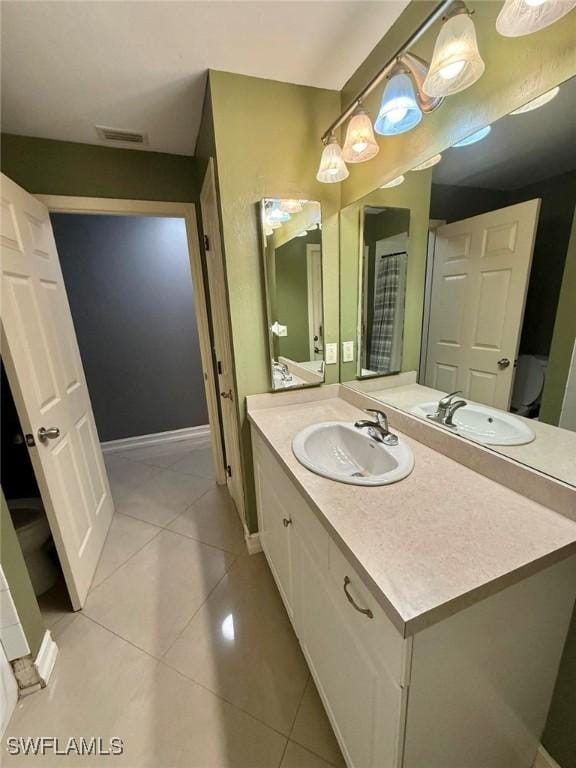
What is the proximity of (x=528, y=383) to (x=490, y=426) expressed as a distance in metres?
0.18

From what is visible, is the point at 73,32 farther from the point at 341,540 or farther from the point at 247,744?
the point at 247,744

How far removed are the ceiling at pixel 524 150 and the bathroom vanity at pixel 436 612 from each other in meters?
0.86

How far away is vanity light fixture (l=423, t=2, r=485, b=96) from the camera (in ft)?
2.52

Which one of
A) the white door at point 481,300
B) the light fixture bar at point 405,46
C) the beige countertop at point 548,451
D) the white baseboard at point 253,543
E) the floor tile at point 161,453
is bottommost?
the floor tile at point 161,453

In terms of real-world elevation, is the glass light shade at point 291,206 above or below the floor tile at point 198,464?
above

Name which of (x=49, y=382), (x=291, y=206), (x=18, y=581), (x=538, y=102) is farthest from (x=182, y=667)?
(x=538, y=102)

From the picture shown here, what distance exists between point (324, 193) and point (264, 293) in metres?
0.59

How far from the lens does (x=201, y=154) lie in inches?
68.0

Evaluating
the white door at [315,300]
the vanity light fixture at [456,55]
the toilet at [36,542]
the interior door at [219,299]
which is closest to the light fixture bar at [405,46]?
the vanity light fixture at [456,55]

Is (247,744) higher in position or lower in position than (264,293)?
lower

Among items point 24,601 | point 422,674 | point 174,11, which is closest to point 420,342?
point 422,674

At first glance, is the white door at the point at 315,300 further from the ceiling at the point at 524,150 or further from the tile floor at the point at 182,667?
the tile floor at the point at 182,667

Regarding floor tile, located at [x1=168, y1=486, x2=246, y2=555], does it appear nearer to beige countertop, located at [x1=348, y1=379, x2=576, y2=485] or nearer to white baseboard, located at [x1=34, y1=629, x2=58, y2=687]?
white baseboard, located at [x1=34, y1=629, x2=58, y2=687]

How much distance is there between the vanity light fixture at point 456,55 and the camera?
0.77 metres
